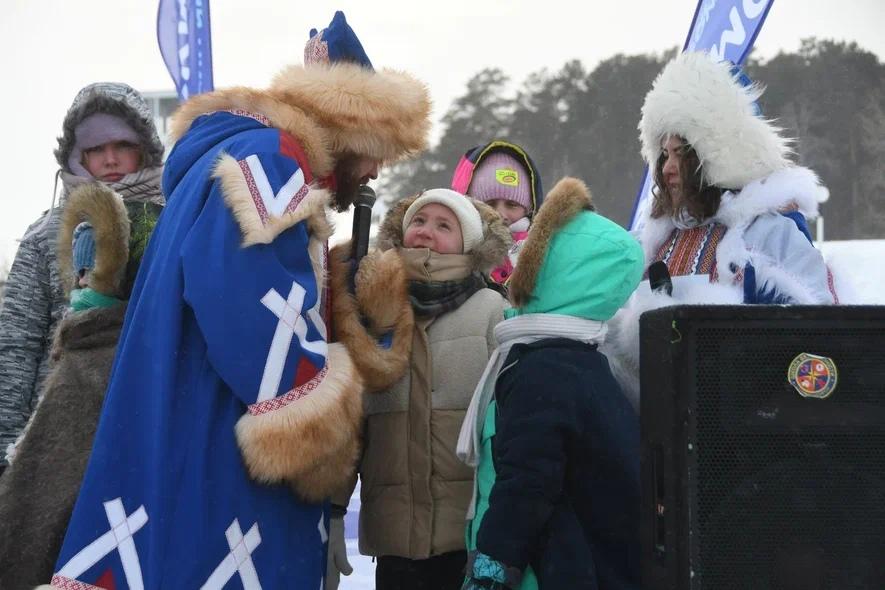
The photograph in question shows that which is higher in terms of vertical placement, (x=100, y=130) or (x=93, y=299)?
(x=100, y=130)

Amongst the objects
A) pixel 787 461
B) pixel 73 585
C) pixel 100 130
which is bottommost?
pixel 73 585

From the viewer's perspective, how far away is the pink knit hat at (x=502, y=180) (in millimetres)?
3918

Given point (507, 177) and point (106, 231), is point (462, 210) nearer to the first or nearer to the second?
point (106, 231)

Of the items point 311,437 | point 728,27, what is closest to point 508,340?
point 311,437

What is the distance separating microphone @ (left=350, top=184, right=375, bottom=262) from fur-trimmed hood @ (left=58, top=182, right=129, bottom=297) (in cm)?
58

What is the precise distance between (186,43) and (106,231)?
5.45 m

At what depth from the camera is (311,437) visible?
2.09 m

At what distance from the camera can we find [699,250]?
9.02ft

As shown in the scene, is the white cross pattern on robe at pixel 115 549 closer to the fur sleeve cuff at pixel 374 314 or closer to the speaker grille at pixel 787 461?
the fur sleeve cuff at pixel 374 314

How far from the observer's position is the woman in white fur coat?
2.58 meters

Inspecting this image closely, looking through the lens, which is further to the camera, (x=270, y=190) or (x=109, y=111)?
(x=109, y=111)

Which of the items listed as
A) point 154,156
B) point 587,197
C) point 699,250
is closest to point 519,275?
point 587,197

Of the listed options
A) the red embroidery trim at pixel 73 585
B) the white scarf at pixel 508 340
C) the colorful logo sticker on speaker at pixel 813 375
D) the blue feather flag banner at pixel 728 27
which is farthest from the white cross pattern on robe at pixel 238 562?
the blue feather flag banner at pixel 728 27

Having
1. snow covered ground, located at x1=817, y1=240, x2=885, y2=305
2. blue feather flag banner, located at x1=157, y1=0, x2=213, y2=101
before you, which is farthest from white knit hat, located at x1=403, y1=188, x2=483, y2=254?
snow covered ground, located at x1=817, y1=240, x2=885, y2=305
